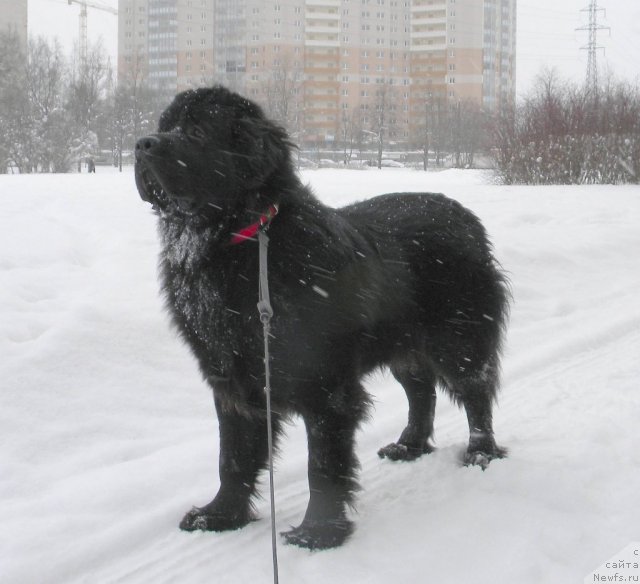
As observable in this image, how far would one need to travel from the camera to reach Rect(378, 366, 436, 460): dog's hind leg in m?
3.96

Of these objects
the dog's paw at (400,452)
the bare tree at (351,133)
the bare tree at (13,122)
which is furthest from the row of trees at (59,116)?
the dog's paw at (400,452)

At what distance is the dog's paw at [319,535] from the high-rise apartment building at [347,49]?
174 ft

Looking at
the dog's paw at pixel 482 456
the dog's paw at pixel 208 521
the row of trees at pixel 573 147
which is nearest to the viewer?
the dog's paw at pixel 208 521

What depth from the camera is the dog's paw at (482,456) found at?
3.78 metres

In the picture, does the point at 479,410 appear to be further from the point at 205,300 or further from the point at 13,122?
the point at 13,122

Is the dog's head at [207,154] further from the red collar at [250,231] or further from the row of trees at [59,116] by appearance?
the row of trees at [59,116]

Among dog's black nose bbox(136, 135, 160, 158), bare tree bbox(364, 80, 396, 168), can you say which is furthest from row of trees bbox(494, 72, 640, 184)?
bare tree bbox(364, 80, 396, 168)

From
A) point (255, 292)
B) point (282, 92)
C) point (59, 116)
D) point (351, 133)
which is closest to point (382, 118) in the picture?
point (351, 133)

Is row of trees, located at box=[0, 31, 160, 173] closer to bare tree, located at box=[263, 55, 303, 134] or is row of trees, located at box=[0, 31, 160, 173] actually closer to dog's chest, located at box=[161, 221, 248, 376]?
bare tree, located at box=[263, 55, 303, 134]

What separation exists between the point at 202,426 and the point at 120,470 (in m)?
0.86

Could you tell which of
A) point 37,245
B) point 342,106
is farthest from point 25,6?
point 37,245

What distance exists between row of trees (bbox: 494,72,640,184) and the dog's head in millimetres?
16758

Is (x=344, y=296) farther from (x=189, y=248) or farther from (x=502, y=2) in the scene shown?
(x=502, y=2)

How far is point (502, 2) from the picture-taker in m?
88.4
